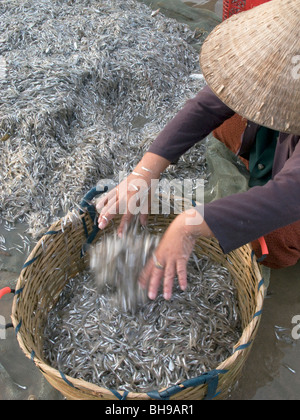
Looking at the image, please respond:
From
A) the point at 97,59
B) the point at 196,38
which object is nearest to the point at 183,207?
the point at 97,59

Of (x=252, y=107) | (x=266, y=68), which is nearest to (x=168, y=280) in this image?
(x=252, y=107)

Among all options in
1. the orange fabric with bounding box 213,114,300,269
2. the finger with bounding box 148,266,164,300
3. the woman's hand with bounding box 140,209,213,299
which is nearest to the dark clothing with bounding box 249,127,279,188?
the orange fabric with bounding box 213,114,300,269

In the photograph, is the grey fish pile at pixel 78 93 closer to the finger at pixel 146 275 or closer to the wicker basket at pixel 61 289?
the wicker basket at pixel 61 289

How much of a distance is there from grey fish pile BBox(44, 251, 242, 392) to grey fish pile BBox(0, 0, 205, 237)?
2.69 feet

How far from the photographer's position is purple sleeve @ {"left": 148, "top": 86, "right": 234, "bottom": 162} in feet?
6.29

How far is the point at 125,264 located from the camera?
72.6 inches

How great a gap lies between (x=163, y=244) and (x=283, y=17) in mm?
920

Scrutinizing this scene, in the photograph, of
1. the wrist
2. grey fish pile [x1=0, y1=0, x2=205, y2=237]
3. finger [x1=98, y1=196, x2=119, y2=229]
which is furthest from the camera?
grey fish pile [x1=0, y1=0, x2=205, y2=237]

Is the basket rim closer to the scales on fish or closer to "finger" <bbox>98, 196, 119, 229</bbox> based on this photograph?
the scales on fish

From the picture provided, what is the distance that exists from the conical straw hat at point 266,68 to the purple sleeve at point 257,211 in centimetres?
21

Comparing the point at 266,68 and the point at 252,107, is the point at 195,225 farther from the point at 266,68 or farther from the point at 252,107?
the point at 266,68

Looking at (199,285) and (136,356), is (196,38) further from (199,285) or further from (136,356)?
(136,356)

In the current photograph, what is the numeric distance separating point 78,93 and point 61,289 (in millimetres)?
1938

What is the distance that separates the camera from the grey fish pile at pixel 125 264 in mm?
1828
